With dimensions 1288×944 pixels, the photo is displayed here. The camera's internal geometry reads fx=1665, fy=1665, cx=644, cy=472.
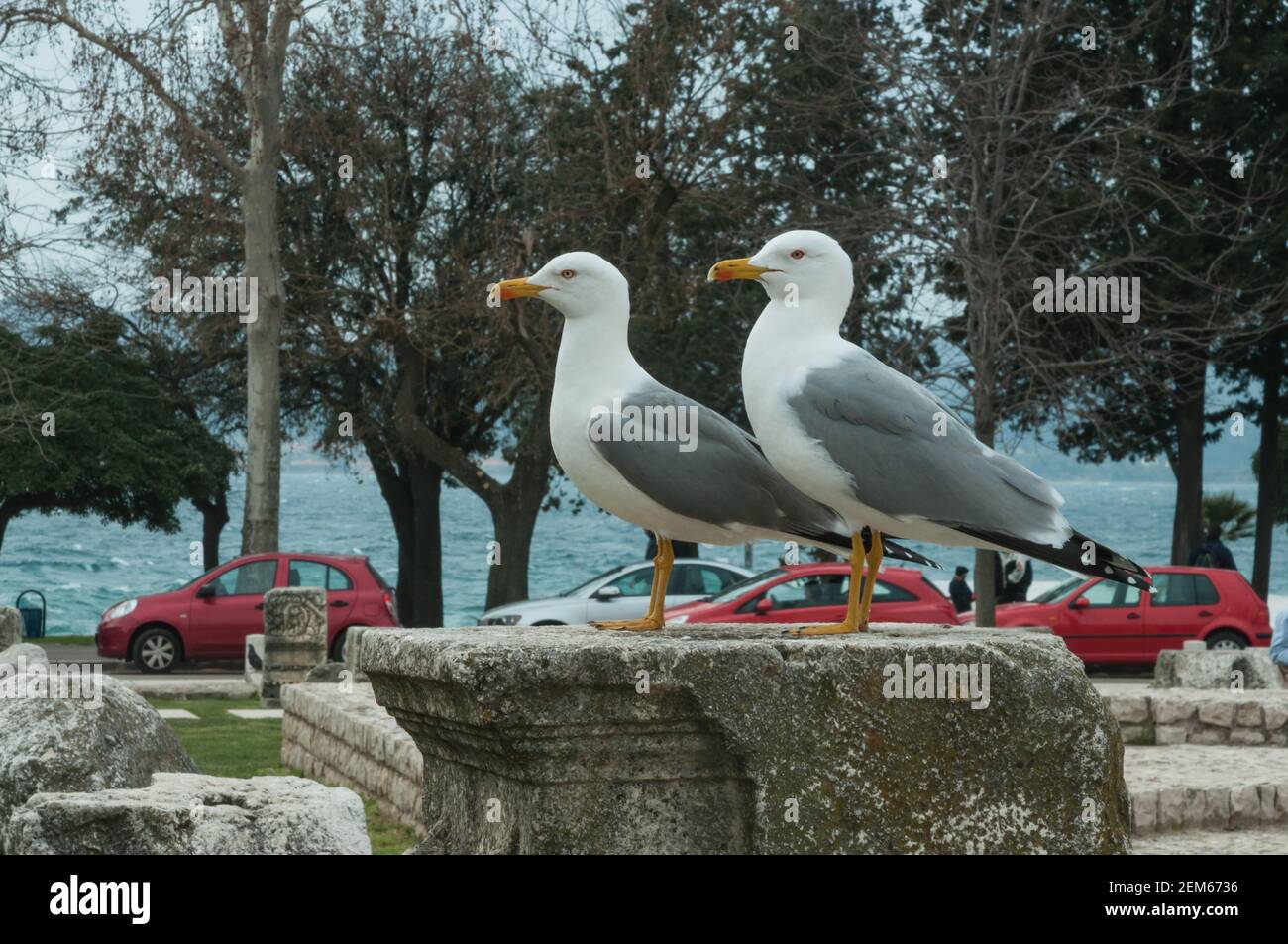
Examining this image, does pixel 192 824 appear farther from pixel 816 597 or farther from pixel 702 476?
pixel 816 597

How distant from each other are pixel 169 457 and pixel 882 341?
529 inches

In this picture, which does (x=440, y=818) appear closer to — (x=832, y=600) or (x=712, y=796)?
(x=712, y=796)

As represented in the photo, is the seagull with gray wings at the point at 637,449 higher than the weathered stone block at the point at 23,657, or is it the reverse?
the seagull with gray wings at the point at 637,449

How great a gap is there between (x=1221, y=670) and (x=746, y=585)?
6601 mm

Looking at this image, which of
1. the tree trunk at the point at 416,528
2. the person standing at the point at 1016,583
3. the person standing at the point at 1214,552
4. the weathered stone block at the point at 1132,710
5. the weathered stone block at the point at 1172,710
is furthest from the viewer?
the tree trunk at the point at 416,528

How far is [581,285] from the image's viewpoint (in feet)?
15.7

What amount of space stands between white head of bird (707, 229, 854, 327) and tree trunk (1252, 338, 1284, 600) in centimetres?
2656

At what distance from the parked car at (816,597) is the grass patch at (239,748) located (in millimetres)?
5434

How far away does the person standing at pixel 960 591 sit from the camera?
25.8 meters

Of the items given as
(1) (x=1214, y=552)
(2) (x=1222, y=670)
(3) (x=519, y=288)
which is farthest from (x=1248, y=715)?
(1) (x=1214, y=552)

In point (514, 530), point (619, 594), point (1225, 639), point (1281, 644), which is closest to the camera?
point (1281, 644)

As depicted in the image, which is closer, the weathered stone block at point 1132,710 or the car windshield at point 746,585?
the weathered stone block at point 1132,710

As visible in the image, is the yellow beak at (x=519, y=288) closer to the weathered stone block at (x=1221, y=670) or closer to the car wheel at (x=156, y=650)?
the weathered stone block at (x=1221, y=670)

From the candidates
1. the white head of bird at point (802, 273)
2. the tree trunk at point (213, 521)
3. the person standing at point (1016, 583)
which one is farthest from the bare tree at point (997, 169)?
the tree trunk at point (213, 521)
